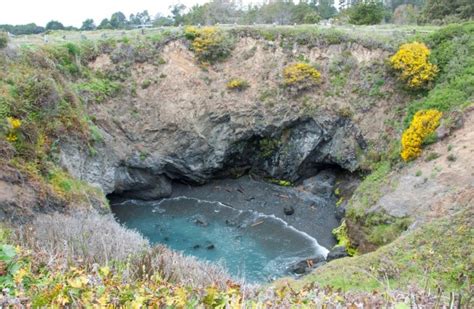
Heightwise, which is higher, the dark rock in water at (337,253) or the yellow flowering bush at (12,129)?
the yellow flowering bush at (12,129)

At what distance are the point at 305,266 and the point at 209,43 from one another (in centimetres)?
2086

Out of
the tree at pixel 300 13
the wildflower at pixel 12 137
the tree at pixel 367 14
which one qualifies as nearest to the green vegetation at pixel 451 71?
the tree at pixel 367 14

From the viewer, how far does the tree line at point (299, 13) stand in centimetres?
4650

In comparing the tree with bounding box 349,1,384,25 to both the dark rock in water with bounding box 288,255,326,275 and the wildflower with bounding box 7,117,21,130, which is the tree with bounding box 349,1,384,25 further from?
the wildflower with bounding box 7,117,21,130

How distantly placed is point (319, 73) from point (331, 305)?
106 ft

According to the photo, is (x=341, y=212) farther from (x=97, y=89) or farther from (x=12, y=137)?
(x=12, y=137)

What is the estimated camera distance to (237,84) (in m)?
36.8

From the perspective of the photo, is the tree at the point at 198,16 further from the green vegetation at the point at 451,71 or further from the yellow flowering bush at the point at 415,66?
the green vegetation at the point at 451,71

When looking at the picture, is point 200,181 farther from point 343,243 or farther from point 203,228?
point 343,243

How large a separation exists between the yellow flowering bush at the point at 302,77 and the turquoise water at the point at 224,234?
1095 cm

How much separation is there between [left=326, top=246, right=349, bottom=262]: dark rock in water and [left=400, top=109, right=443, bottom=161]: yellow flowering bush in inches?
286

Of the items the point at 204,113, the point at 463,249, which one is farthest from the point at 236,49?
the point at 463,249

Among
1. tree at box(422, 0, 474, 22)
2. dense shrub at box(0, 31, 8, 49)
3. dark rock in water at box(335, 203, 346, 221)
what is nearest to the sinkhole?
dark rock in water at box(335, 203, 346, 221)

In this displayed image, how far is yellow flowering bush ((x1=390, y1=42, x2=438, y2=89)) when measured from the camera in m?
32.2
